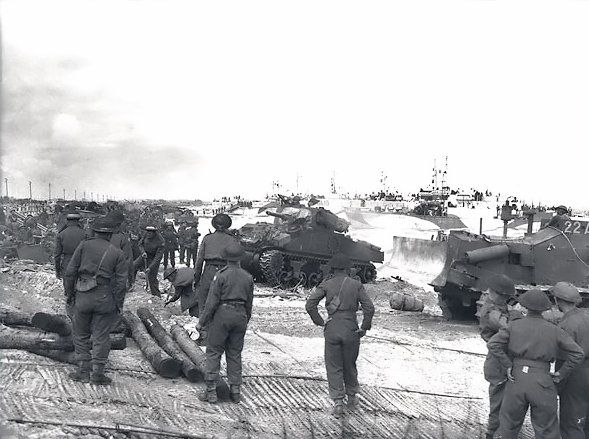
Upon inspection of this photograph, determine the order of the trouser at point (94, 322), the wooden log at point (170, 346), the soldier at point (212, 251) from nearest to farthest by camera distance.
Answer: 1. the trouser at point (94, 322)
2. the wooden log at point (170, 346)
3. the soldier at point (212, 251)

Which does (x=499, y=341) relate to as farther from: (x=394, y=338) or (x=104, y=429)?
(x=394, y=338)

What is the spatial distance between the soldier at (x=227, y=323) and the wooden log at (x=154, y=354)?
69 cm

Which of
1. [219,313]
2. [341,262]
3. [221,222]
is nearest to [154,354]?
[219,313]

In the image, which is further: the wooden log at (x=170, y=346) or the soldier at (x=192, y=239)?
the soldier at (x=192, y=239)

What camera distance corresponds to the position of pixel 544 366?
521 centimetres

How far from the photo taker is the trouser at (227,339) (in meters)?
6.44

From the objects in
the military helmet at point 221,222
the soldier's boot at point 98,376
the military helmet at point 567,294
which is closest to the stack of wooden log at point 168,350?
the soldier's boot at point 98,376

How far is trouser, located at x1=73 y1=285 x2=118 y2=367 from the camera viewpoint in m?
6.47

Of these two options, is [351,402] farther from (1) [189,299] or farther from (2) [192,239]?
(2) [192,239]

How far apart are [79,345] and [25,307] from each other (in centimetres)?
660

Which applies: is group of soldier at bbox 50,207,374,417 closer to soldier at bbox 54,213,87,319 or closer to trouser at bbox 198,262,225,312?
trouser at bbox 198,262,225,312

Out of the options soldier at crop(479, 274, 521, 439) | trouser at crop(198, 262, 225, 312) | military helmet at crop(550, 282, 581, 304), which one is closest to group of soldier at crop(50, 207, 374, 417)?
soldier at crop(479, 274, 521, 439)

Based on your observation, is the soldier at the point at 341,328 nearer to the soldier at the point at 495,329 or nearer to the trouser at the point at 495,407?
the soldier at the point at 495,329

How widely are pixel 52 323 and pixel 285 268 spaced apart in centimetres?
1069
